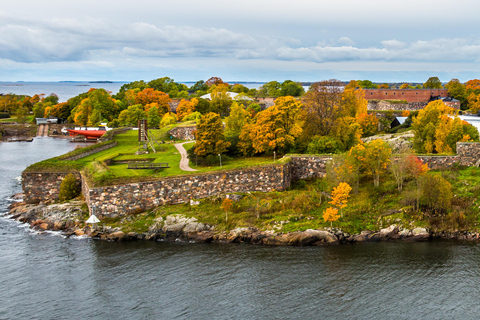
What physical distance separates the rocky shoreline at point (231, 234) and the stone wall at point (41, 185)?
5005mm

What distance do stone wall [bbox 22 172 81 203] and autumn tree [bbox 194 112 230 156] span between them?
1265cm

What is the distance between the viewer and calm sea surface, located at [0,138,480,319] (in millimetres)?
22938

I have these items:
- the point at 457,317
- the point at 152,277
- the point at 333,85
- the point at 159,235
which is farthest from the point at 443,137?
the point at 152,277

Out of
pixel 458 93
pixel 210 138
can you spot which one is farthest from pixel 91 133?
pixel 458 93

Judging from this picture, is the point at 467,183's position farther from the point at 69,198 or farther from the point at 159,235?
the point at 69,198

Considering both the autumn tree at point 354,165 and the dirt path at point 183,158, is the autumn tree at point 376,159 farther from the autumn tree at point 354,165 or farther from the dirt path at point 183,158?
the dirt path at point 183,158

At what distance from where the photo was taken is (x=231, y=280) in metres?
26.2

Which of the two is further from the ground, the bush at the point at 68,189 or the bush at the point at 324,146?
the bush at the point at 324,146

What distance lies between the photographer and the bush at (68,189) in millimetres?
39062

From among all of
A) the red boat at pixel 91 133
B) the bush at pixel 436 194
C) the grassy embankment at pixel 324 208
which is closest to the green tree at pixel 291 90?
the red boat at pixel 91 133

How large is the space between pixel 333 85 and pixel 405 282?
29.9 meters

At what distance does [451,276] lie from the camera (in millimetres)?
26312

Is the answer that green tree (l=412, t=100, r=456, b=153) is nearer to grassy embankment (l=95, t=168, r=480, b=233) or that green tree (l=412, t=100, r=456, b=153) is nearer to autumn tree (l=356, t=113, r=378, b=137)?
grassy embankment (l=95, t=168, r=480, b=233)

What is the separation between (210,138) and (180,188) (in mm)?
8122
